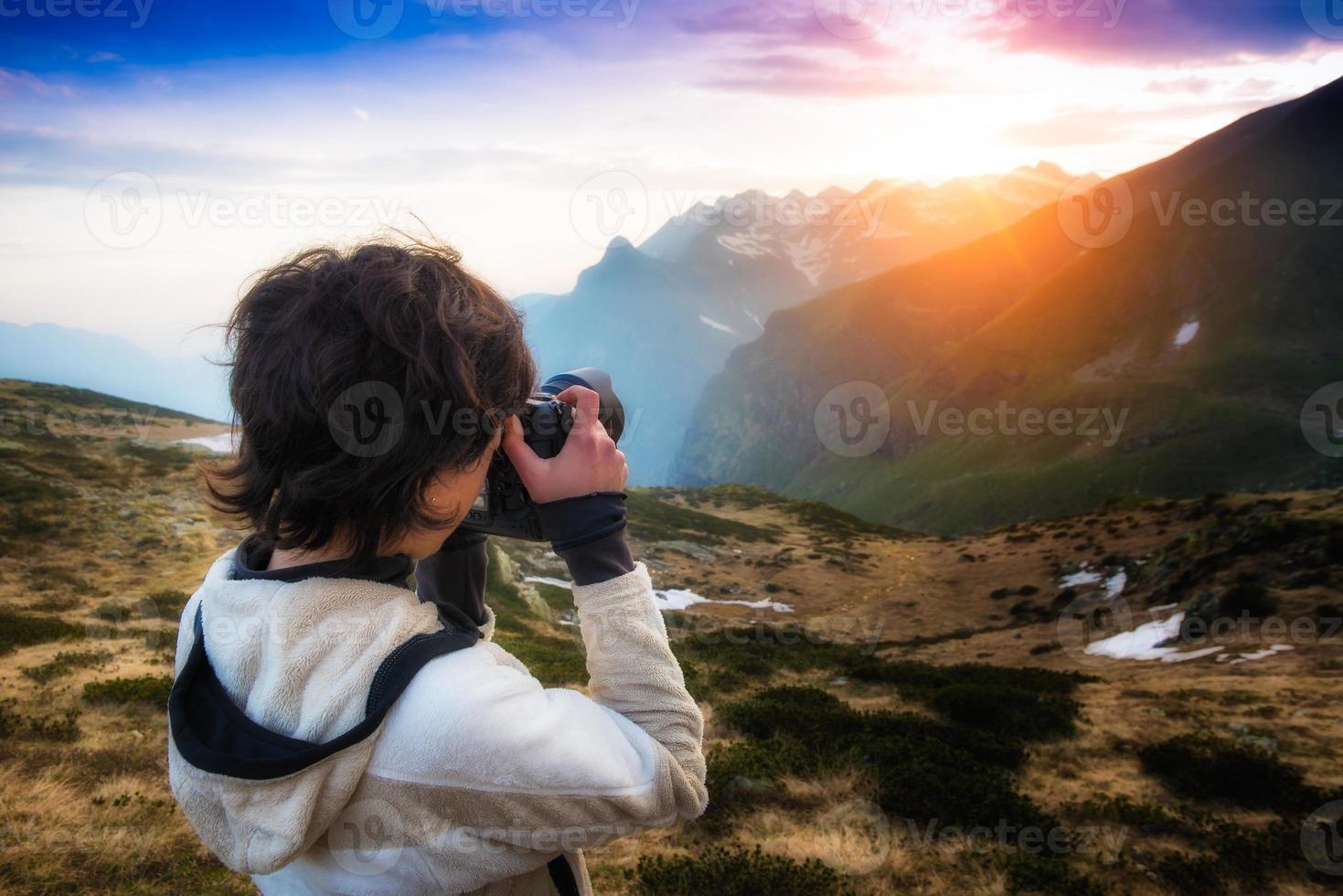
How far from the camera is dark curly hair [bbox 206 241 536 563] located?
5.42 feet

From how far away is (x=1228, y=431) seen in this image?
74125 mm

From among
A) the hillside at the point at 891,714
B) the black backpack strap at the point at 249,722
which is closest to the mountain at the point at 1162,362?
the hillside at the point at 891,714

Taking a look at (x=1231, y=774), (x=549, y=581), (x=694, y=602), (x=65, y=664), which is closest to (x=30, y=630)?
(x=65, y=664)

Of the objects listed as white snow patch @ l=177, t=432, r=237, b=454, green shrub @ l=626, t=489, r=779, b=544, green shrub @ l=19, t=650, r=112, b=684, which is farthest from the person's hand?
white snow patch @ l=177, t=432, r=237, b=454

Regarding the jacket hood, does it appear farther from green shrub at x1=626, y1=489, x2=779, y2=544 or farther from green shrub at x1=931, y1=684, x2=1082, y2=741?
green shrub at x1=626, y1=489, x2=779, y2=544

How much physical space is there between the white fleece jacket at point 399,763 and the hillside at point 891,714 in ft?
16.1

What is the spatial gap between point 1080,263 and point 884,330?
209ft

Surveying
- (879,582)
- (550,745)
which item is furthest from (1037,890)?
(879,582)

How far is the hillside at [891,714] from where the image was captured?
604cm

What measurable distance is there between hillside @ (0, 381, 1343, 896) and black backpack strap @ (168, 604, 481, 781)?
5268 millimetres

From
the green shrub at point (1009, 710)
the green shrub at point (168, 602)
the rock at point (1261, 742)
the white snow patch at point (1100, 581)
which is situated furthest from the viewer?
the white snow patch at point (1100, 581)

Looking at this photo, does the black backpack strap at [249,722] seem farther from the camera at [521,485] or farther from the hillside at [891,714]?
the hillside at [891,714]

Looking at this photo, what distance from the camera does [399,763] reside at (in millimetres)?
1492

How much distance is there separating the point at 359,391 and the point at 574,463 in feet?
1.88
